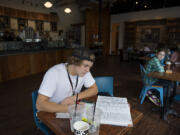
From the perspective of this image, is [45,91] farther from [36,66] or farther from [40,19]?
[40,19]

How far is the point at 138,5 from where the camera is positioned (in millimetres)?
9867

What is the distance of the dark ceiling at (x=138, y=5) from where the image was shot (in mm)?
8828

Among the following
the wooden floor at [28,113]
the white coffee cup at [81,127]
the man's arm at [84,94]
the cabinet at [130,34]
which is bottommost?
the wooden floor at [28,113]

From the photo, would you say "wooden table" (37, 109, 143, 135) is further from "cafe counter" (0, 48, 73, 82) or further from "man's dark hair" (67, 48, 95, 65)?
"cafe counter" (0, 48, 73, 82)

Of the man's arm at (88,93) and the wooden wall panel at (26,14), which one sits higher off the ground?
the wooden wall panel at (26,14)

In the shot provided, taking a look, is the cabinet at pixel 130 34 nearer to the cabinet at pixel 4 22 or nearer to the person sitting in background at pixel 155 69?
the cabinet at pixel 4 22

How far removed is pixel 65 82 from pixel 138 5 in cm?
1022

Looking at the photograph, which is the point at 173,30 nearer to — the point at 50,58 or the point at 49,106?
the point at 50,58

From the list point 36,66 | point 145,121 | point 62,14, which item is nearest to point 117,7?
point 62,14

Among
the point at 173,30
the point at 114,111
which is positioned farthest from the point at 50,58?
the point at 173,30

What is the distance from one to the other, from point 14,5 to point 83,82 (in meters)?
8.08

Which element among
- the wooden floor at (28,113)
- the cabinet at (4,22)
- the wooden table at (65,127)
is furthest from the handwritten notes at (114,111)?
the cabinet at (4,22)

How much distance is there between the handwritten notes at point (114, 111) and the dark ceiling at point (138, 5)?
9.57 meters

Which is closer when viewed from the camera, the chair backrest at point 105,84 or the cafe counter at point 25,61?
the chair backrest at point 105,84
